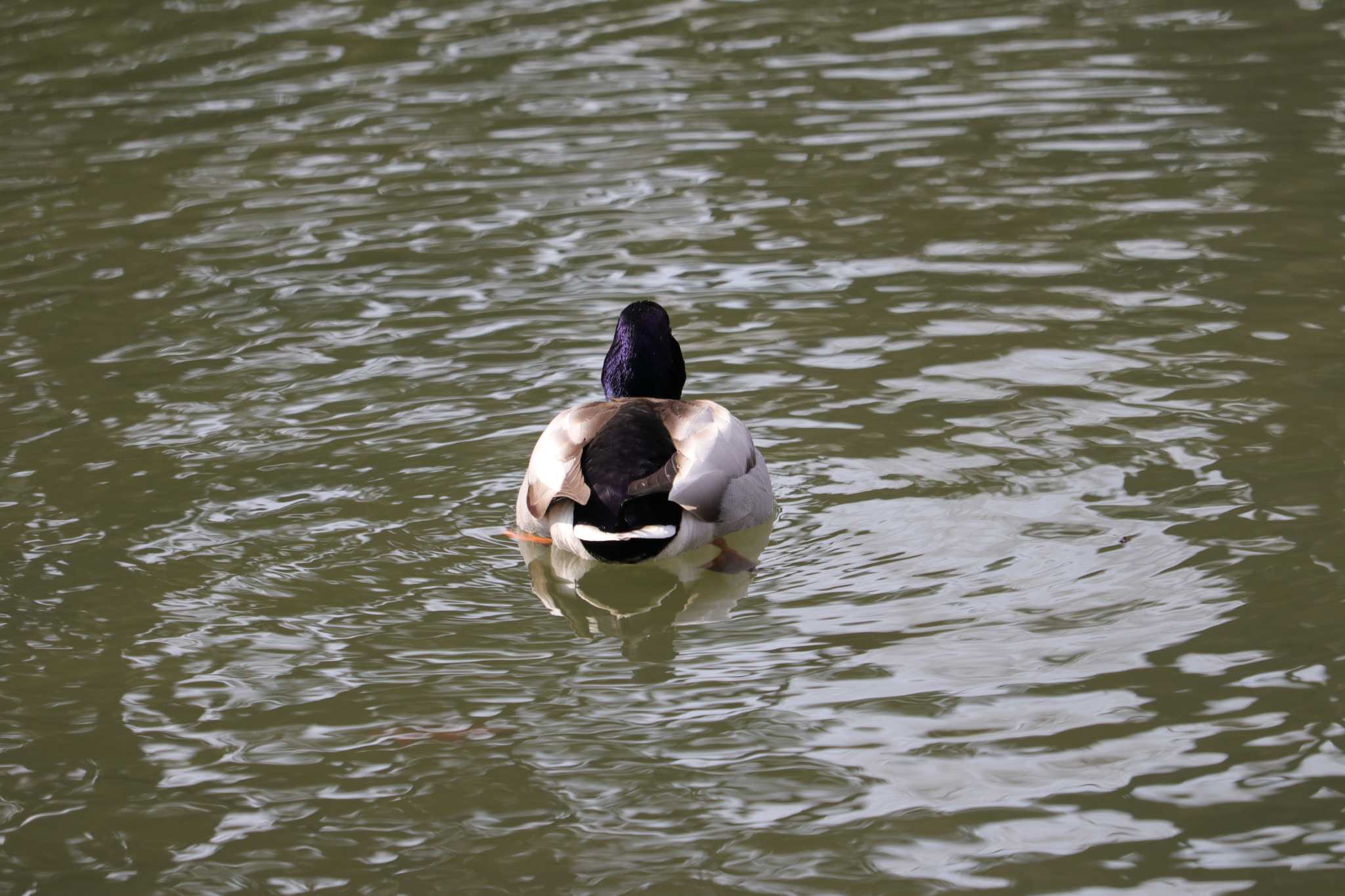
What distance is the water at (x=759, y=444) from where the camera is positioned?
4422 millimetres

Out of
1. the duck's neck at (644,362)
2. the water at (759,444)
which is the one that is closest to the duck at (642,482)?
the water at (759,444)

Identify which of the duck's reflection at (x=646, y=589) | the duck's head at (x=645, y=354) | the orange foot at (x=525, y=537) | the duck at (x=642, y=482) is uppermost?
the duck's head at (x=645, y=354)

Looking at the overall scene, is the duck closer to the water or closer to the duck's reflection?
the duck's reflection

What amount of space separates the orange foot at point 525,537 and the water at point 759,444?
52 mm

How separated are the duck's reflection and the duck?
64 mm

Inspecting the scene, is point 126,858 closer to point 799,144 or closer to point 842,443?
point 842,443

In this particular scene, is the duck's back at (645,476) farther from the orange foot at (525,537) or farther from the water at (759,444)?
the water at (759,444)

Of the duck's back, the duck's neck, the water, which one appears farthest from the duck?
the duck's neck

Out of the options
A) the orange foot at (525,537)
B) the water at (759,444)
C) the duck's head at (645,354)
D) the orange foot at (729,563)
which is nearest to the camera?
the water at (759,444)

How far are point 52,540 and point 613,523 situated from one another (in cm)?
220

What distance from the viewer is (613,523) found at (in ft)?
18.6

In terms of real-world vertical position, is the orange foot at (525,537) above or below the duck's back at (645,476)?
below

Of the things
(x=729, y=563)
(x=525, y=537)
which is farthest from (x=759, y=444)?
(x=525, y=537)

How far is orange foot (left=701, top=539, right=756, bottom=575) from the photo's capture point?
5.94 metres
